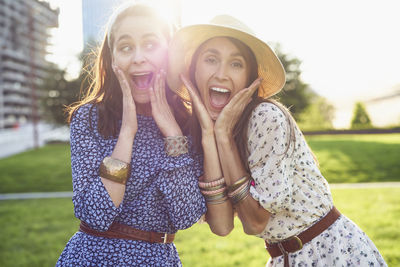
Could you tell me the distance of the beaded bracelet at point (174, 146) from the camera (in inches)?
86.5

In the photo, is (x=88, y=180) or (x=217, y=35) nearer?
(x=88, y=180)

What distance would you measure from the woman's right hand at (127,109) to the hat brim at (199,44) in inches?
15.2

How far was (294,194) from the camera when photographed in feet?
7.45

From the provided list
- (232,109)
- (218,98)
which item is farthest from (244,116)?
(218,98)

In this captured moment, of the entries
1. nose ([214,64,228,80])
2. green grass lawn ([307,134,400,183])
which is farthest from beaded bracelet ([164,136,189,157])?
green grass lawn ([307,134,400,183])

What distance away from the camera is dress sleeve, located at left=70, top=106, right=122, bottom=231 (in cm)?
197

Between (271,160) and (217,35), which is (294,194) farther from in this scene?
(217,35)

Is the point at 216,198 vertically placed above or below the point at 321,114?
above

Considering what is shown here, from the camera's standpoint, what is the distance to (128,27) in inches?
89.0

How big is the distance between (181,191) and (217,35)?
1.08 meters

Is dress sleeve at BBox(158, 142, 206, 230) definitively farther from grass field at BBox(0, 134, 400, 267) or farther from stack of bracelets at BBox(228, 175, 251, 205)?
grass field at BBox(0, 134, 400, 267)

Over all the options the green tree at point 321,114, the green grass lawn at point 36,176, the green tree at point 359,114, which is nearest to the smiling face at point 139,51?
the green grass lawn at point 36,176

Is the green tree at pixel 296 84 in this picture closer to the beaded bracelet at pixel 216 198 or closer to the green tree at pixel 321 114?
the green tree at pixel 321 114

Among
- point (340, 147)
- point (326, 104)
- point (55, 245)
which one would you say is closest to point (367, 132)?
point (340, 147)
